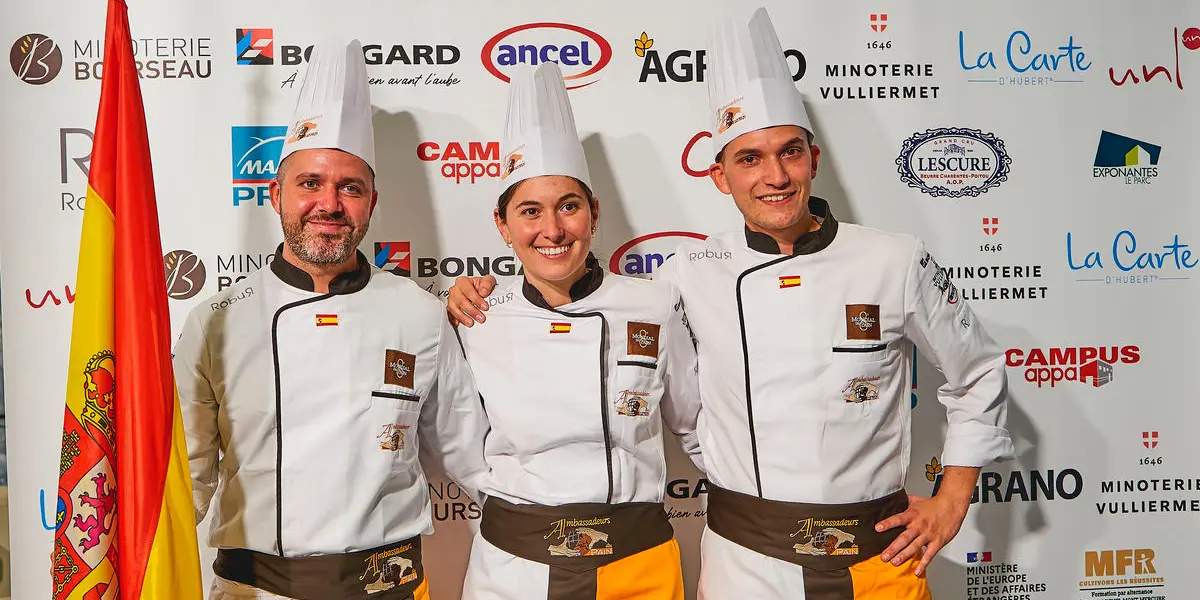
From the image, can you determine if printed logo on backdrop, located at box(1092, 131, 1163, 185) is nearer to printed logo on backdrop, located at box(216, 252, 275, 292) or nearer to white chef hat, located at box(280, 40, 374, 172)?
white chef hat, located at box(280, 40, 374, 172)

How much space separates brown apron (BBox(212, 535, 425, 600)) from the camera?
191 centimetres

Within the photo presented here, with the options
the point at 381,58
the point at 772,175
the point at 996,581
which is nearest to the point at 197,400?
the point at 381,58

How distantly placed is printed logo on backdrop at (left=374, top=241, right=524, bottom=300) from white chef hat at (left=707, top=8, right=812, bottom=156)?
0.71 m

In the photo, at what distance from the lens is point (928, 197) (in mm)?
2559

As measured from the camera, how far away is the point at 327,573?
6.29 ft

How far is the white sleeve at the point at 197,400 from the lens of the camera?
2006 mm

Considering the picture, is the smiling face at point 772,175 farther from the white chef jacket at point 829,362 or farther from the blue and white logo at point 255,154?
the blue and white logo at point 255,154

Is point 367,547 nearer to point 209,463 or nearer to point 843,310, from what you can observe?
point 209,463

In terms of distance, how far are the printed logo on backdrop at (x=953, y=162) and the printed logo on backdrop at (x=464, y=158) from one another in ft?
3.94

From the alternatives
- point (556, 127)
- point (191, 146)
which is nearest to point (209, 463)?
point (191, 146)

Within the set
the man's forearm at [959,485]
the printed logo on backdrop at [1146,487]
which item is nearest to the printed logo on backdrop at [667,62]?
the man's forearm at [959,485]

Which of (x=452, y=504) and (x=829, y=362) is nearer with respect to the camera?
(x=829, y=362)

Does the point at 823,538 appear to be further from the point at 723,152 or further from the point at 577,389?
the point at 723,152

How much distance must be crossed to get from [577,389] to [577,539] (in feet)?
1.14
